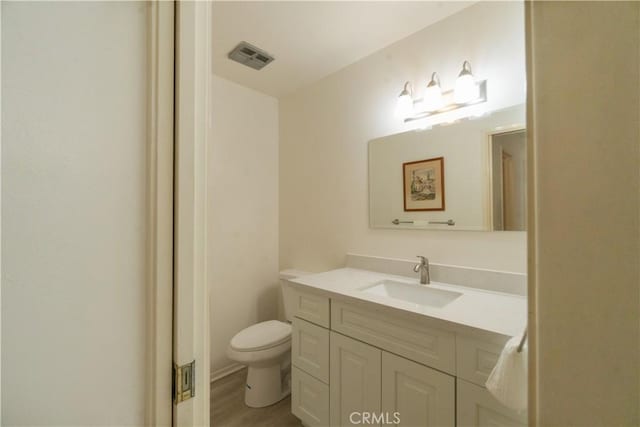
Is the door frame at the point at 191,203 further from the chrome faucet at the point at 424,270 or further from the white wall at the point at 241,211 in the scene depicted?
the white wall at the point at 241,211

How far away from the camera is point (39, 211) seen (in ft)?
1.26

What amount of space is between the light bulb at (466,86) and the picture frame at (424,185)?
33 cm

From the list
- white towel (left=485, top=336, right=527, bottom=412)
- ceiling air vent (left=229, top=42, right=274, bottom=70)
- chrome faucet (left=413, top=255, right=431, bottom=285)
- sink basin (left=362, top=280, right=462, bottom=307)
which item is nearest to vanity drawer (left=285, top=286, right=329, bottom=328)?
sink basin (left=362, top=280, right=462, bottom=307)

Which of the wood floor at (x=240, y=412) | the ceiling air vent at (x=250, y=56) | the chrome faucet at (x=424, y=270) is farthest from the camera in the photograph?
the ceiling air vent at (x=250, y=56)

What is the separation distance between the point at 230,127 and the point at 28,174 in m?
1.94

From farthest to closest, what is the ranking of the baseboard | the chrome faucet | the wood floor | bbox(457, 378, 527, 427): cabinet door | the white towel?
the baseboard < the wood floor < the chrome faucet < bbox(457, 378, 527, 427): cabinet door < the white towel

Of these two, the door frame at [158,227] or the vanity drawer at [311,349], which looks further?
the vanity drawer at [311,349]

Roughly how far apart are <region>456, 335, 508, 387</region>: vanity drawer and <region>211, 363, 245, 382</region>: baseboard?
1798 millimetres

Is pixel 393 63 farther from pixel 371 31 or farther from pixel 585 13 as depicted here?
pixel 585 13

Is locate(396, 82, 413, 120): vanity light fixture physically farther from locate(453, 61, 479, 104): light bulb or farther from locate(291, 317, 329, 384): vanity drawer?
locate(291, 317, 329, 384): vanity drawer

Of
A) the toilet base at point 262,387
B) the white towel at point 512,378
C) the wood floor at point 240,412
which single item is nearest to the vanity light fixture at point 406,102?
the white towel at point 512,378

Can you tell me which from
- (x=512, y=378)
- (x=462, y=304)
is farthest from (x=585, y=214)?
(x=462, y=304)

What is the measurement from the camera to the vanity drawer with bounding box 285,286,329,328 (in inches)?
55.1

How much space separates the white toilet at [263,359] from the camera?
66.6 inches
